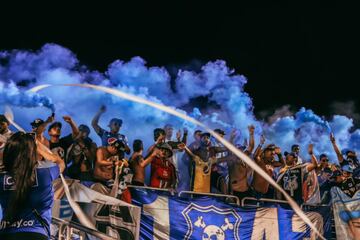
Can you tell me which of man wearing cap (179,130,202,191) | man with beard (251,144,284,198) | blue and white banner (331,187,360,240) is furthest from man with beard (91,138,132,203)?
blue and white banner (331,187,360,240)

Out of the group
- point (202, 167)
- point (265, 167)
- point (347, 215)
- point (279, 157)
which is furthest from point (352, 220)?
point (202, 167)

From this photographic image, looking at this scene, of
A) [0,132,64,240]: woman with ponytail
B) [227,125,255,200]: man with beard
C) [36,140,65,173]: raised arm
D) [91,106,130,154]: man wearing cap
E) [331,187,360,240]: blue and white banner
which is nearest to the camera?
[0,132,64,240]: woman with ponytail

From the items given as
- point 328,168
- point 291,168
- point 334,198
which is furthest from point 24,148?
point 328,168

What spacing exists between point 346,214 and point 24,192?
8599mm

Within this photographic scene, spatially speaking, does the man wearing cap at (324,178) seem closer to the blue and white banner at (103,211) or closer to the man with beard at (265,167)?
the man with beard at (265,167)

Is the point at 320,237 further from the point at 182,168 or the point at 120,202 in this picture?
the point at 120,202

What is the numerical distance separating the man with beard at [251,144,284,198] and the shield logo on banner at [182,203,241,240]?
3.73ft

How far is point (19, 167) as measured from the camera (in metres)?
3.90

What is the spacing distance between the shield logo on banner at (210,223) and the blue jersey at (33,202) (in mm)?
5225

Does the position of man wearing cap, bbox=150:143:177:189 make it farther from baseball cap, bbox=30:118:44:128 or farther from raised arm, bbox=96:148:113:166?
baseball cap, bbox=30:118:44:128

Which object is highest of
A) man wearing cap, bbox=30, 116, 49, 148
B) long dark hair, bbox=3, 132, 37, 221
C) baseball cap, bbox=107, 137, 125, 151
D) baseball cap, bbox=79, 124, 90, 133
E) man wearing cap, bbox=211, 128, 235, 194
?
baseball cap, bbox=79, 124, 90, 133

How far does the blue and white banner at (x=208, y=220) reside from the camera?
8666 millimetres

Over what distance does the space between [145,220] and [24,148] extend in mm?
4925

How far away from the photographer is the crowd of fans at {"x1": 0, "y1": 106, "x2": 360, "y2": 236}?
839cm
